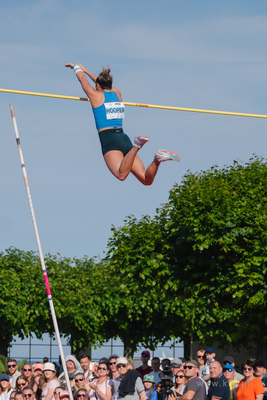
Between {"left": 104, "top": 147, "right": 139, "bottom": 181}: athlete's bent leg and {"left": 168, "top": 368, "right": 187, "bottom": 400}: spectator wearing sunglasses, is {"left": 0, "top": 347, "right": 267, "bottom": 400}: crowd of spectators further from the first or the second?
{"left": 104, "top": 147, "right": 139, "bottom": 181}: athlete's bent leg

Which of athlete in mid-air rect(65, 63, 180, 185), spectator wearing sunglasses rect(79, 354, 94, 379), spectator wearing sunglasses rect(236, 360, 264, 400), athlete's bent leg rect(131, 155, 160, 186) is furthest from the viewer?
spectator wearing sunglasses rect(79, 354, 94, 379)

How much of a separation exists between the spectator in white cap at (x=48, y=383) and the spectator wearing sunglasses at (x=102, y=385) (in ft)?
1.86

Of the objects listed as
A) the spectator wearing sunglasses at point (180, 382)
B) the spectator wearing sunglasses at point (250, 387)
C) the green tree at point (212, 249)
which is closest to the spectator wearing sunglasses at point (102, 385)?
Result: the spectator wearing sunglasses at point (180, 382)

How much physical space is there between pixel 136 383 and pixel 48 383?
58.2 inches

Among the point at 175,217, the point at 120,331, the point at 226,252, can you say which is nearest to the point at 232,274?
the point at 226,252

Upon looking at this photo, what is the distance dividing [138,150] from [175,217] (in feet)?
37.9

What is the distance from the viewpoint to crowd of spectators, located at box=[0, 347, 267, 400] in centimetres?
1078

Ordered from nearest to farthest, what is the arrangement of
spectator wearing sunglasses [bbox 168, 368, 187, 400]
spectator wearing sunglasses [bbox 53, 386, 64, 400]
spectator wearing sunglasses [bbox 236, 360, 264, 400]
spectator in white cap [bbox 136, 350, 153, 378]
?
spectator wearing sunglasses [bbox 236, 360, 264, 400]
spectator wearing sunglasses [bbox 53, 386, 64, 400]
spectator wearing sunglasses [bbox 168, 368, 187, 400]
spectator in white cap [bbox 136, 350, 153, 378]

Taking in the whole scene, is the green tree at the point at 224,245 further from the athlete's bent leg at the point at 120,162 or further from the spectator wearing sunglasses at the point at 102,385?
the athlete's bent leg at the point at 120,162

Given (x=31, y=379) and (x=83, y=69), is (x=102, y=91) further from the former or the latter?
(x=31, y=379)

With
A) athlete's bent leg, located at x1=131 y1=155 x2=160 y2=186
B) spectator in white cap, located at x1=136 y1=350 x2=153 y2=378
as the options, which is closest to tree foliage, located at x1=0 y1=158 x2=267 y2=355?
spectator in white cap, located at x1=136 y1=350 x2=153 y2=378

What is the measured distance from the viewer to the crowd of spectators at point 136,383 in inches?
424

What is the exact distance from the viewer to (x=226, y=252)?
64.5ft

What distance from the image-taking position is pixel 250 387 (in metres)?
11.2
